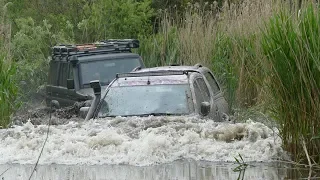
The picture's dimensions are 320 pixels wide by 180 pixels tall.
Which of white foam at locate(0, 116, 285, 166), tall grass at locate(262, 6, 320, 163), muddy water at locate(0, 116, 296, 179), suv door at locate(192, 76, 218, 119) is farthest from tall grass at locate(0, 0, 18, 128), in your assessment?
tall grass at locate(262, 6, 320, 163)

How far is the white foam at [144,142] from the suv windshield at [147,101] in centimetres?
31

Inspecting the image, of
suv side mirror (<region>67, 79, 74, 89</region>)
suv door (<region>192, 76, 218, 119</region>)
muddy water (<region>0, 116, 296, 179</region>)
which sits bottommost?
muddy water (<region>0, 116, 296, 179</region>)

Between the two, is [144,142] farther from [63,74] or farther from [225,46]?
[225,46]

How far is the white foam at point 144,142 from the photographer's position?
1030 centimetres

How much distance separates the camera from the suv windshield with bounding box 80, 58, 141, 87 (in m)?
16.4

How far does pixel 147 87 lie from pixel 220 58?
5.78 metres

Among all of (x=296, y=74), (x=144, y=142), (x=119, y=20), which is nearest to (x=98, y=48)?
(x=119, y=20)

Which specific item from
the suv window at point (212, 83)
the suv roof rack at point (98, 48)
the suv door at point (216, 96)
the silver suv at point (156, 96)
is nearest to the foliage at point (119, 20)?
the suv roof rack at point (98, 48)

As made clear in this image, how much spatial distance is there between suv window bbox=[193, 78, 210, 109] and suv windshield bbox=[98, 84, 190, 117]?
203 millimetres

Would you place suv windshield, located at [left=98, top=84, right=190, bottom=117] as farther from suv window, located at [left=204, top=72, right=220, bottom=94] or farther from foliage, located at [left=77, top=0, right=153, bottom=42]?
foliage, located at [left=77, top=0, right=153, bottom=42]

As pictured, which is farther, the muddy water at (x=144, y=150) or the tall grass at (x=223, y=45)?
the tall grass at (x=223, y=45)

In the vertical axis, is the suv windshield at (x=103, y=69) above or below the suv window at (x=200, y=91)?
above

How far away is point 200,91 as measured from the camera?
12.7 m

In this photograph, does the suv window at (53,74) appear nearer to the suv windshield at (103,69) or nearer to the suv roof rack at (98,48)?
the suv roof rack at (98,48)
